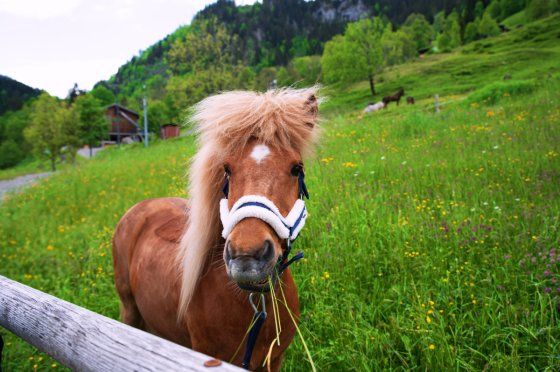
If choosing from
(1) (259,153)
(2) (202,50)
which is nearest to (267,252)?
(1) (259,153)

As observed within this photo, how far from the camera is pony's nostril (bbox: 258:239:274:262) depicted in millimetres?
1392

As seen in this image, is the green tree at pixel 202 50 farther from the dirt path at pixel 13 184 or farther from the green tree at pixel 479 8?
the green tree at pixel 479 8

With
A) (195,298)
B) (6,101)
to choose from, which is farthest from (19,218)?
(6,101)

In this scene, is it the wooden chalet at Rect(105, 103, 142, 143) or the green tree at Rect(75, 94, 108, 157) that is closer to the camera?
the green tree at Rect(75, 94, 108, 157)

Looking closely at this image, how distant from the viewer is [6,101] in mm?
74188

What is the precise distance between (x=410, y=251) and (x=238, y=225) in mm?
2512

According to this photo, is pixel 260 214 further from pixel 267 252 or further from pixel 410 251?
pixel 410 251

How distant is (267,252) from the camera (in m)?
Result: 1.43

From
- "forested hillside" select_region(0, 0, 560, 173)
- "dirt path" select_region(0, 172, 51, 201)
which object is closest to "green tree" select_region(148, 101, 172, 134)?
"forested hillside" select_region(0, 0, 560, 173)

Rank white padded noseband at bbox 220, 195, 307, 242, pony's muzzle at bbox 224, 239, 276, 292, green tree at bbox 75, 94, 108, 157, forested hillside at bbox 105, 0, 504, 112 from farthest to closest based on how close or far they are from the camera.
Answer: forested hillside at bbox 105, 0, 504, 112, green tree at bbox 75, 94, 108, 157, white padded noseband at bbox 220, 195, 307, 242, pony's muzzle at bbox 224, 239, 276, 292

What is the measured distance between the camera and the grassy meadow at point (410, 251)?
96.9 inches

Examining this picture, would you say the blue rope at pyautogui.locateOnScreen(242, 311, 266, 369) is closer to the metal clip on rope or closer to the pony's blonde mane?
the metal clip on rope

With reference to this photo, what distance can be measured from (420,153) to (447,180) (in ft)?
6.17

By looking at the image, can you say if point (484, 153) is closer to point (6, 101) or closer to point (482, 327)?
point (482, 327)
